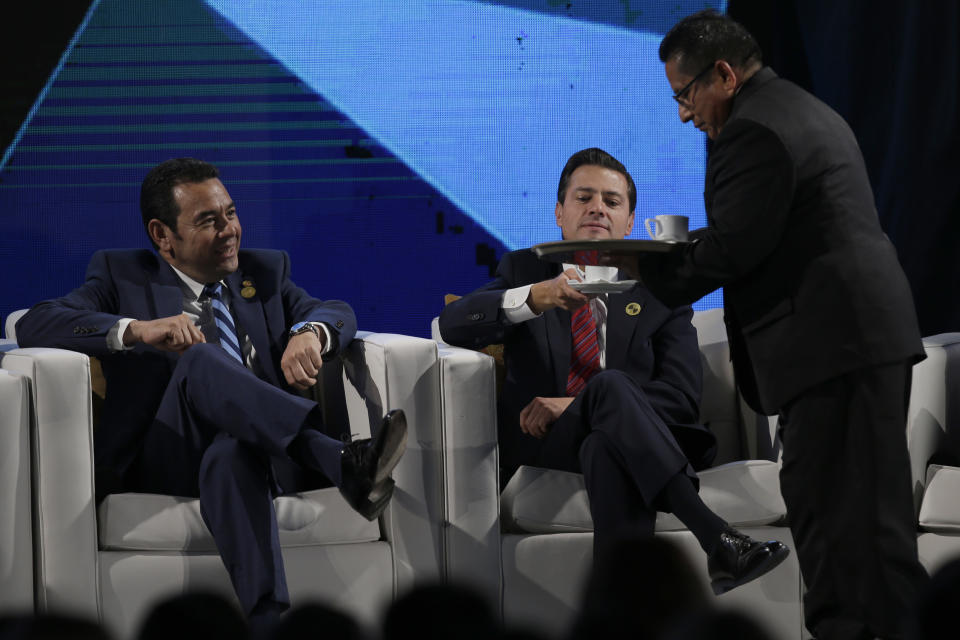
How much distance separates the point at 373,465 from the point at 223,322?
0.80 meters

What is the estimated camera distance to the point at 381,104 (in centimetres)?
380

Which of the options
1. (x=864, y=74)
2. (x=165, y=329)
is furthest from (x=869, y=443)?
(x=864, y=74)

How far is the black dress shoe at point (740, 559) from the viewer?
230 centimetres

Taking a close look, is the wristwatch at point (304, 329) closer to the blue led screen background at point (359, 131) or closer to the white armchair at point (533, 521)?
the white armchair at point (533, 521)

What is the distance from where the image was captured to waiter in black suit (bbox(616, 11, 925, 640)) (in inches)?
79.7

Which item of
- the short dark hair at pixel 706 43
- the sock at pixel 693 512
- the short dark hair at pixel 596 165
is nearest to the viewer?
the short dark hair at pixel 706 43

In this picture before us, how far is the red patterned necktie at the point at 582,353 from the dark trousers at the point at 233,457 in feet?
2.36

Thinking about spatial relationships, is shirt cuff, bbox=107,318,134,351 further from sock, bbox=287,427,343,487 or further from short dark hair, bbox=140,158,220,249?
sock, bbox=287,427,343,487

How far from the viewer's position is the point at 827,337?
204cm

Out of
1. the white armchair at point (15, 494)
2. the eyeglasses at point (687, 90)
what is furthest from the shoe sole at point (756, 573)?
the white armchair at point (15, 494)

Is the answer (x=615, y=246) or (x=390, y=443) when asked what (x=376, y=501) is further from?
(x=615, y=246)

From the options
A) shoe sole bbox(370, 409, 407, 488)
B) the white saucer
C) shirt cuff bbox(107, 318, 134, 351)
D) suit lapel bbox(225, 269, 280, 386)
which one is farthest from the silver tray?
shirt cuff bbox(107, 318, 134, 351)

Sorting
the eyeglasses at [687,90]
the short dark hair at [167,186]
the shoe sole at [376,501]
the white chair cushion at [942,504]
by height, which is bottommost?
the white chair cushion at [942,504]

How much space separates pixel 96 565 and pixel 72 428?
31cm
